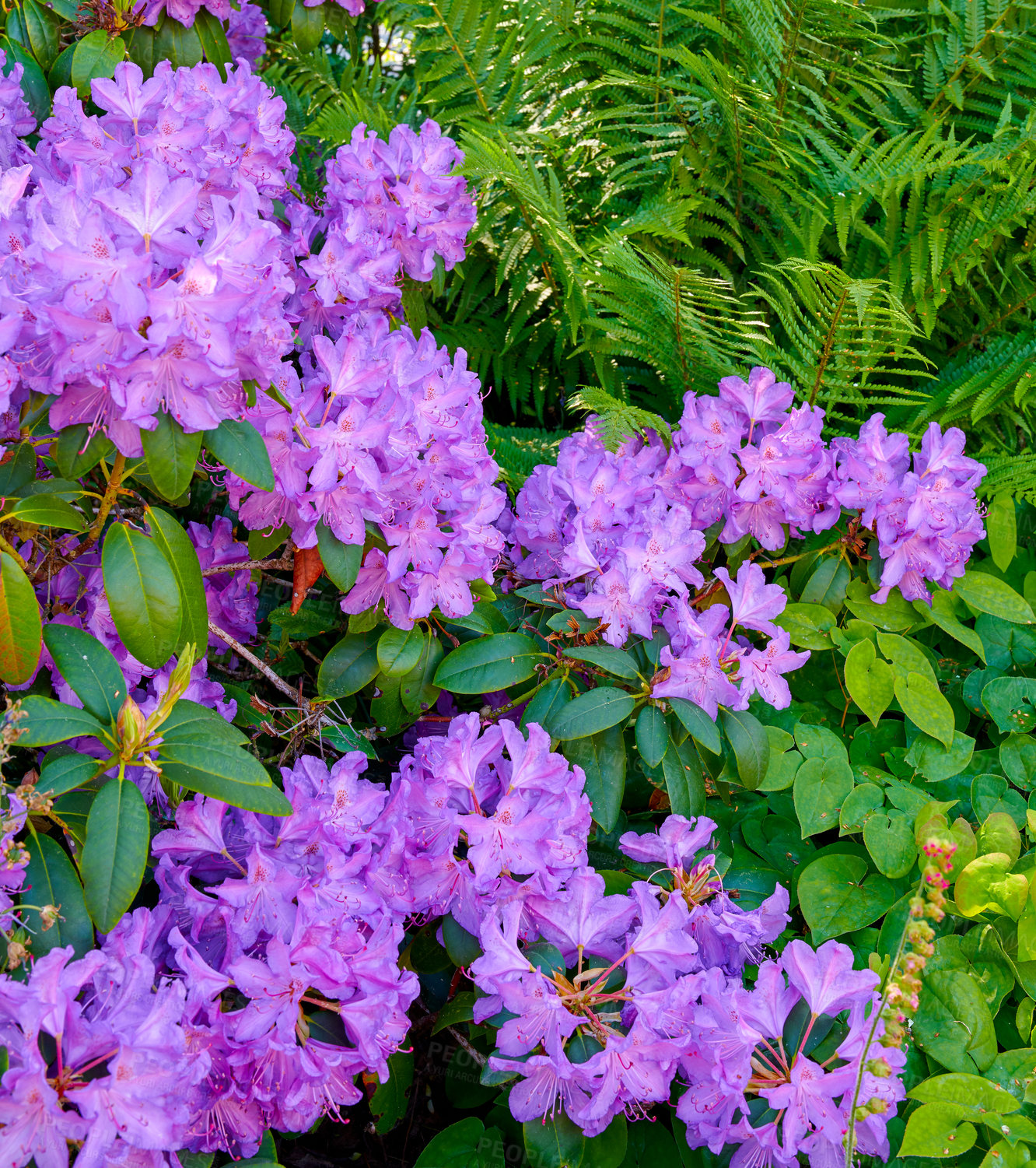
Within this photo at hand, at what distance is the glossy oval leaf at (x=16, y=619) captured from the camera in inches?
45.4

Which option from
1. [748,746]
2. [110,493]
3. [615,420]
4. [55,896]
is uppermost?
[110,493]

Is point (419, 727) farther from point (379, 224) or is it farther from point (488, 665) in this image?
point (379, 224)

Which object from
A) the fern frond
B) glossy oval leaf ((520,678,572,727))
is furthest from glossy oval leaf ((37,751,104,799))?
the fern frond

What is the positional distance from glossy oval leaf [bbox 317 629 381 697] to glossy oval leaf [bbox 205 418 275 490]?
0.42 meters

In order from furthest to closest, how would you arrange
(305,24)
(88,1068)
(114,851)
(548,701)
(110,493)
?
(305,24), (548,701), (110,493), (114,851), (88,1068)

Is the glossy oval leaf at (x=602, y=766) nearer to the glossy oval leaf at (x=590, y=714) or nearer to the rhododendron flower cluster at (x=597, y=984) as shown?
the glossy oval leaf at (x=590, y=714)

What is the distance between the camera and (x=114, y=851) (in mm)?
1031

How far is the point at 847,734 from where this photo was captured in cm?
181

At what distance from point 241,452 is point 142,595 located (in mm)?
218

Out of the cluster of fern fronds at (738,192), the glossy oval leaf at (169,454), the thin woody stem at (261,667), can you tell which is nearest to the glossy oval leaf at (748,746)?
the thin woody stem at (261,667)

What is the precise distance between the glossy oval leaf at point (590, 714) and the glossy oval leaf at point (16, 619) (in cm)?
70

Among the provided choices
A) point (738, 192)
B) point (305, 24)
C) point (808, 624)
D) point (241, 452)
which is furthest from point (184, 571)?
point (738, 192)

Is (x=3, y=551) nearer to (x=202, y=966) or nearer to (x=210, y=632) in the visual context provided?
(x=210, y=632)

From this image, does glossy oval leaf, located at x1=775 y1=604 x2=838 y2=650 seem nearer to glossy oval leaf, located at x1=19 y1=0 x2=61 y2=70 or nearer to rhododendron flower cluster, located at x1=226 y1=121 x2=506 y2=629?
rhododendron flower cluster, located at x1=226 y1=121 x2=506 y2=629
